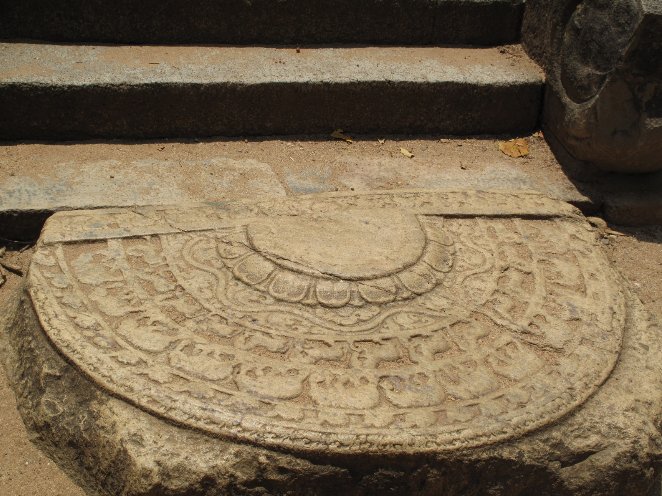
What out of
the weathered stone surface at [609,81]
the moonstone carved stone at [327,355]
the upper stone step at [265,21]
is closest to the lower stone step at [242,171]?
the weathered stone surface at [609,81]

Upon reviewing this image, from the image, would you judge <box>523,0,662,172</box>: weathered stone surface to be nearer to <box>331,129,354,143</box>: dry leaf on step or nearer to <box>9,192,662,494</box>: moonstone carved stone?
<box>9,192,662,494</box>: moonstone carved stone

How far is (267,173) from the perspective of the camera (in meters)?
3.63

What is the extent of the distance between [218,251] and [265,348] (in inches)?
22.1

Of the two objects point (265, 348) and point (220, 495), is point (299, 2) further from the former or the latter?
point (220, 495)

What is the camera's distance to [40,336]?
242cm

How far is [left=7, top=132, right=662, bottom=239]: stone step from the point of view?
3.28 meters

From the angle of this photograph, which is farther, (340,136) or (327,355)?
(340,136)

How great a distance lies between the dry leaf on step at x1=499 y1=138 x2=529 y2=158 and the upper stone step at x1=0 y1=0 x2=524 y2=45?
0.74 metres

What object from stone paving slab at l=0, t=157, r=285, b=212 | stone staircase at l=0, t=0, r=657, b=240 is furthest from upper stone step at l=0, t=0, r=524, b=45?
stone paving slab at l=0, t=157, r=285, b=212

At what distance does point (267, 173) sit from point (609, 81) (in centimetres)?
171

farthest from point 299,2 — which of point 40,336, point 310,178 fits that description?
point 40,336

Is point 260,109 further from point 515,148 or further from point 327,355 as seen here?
point 327,355

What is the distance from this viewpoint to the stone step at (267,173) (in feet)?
10.8

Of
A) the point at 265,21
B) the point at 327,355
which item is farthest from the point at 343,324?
the point at 265,21
